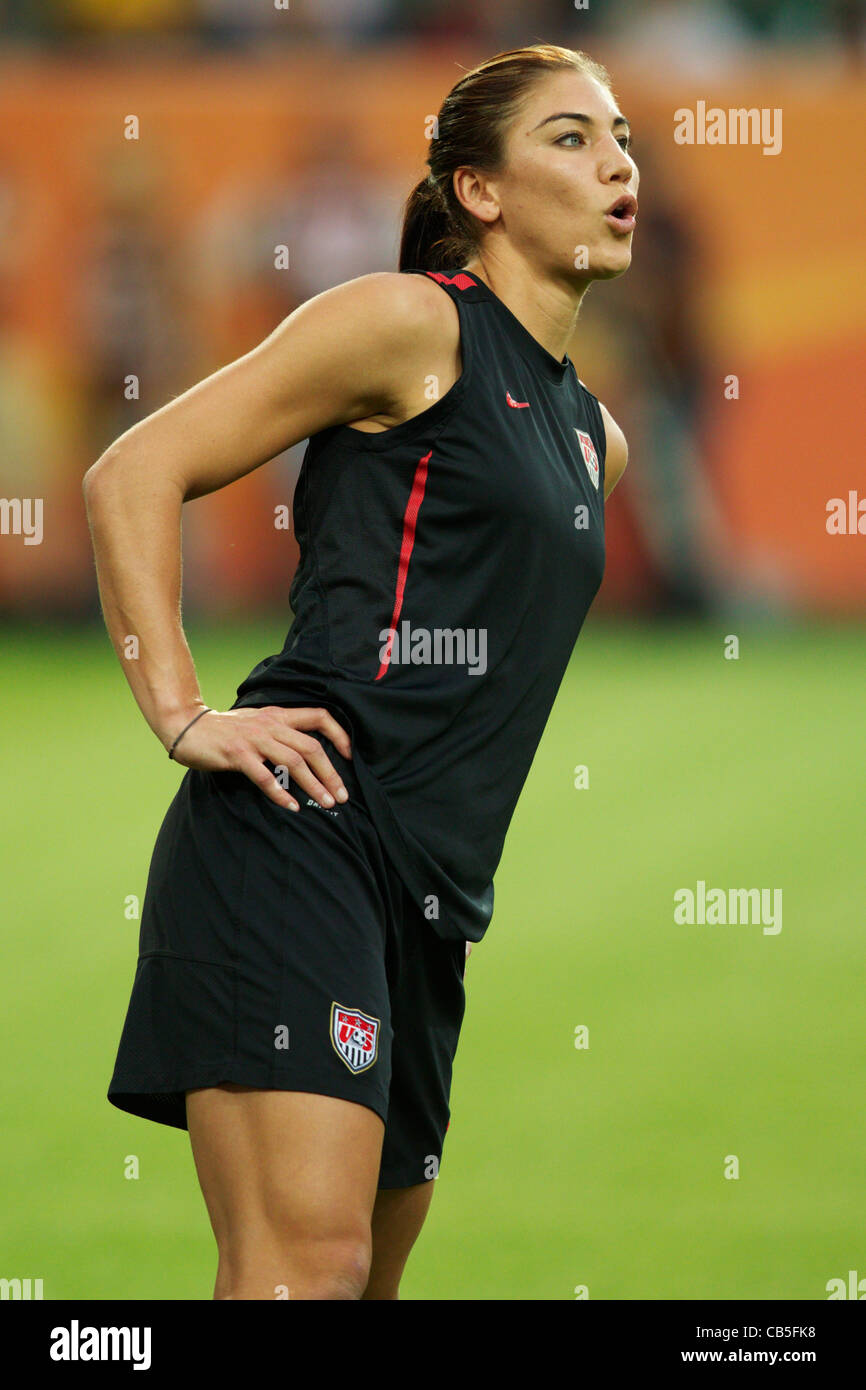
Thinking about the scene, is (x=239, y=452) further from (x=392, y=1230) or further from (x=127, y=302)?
(x=127, y=302)

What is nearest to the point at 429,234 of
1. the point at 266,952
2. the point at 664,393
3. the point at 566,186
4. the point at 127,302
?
the point at 566,186

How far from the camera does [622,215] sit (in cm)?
315

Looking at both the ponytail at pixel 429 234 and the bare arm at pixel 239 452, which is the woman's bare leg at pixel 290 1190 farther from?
the ponytail at pixel 429 234

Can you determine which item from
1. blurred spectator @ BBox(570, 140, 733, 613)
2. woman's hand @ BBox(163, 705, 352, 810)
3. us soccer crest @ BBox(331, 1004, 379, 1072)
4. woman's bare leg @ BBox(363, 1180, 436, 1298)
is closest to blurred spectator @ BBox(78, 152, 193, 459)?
blurred spectator @ BBox(570, 140, 733, 613)

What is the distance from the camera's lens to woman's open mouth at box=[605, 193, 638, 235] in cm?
310

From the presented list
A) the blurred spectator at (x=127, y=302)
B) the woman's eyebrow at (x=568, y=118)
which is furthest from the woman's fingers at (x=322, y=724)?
the blurred spectator at (x=127, y=302)

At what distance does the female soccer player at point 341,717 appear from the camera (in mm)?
2699

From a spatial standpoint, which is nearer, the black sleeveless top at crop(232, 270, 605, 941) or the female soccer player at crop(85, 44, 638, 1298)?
the female soccer player at crop(85, 44, 638, 1298)

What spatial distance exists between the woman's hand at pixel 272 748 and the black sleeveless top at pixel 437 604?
4cm

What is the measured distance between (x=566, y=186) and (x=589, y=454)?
1.45 ft

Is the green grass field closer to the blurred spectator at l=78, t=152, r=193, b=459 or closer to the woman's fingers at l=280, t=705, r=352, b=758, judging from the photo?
the woman's fingers at l=280, t=705, r=352, b=758

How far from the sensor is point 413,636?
2838 mm

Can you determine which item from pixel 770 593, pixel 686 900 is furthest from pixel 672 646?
pixel 686 900

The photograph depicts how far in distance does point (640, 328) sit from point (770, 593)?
225cm
